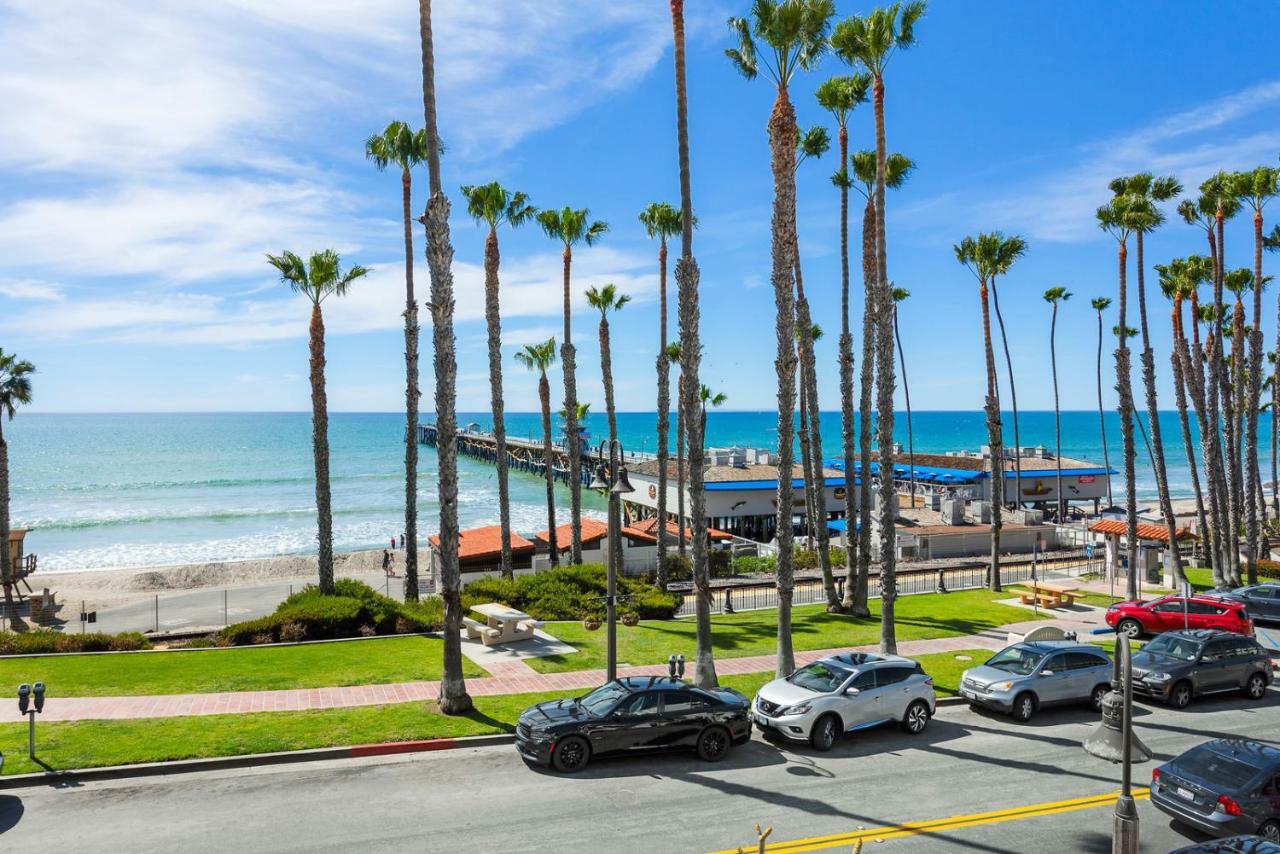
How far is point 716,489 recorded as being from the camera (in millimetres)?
54438

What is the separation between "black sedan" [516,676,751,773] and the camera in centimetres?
1467

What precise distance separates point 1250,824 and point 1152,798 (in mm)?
1375

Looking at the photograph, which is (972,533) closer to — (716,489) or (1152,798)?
(716,489)

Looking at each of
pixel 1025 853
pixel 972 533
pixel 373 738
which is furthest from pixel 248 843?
pixel 972 533

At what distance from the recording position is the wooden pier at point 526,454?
109806mm

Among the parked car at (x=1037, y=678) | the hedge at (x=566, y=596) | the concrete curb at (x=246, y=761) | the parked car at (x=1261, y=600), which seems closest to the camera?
the concrete curb at (x=246, y=761)

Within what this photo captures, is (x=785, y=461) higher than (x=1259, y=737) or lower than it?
higher

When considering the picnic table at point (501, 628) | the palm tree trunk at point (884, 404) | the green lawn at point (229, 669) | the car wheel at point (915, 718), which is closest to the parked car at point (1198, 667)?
the palm tree trunk at point (884, 404)

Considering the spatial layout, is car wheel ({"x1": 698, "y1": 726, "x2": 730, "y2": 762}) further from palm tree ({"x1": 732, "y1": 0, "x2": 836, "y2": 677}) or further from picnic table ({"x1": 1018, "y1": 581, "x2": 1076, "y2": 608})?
picnic table ({"x1": 1018, "y1": 581, "x2": 1076, "y2": 608})

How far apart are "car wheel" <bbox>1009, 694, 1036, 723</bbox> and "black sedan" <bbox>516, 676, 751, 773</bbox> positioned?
634 cm

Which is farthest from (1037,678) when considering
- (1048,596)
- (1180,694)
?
(1048,596)

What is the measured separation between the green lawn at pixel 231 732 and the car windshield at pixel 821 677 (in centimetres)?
590

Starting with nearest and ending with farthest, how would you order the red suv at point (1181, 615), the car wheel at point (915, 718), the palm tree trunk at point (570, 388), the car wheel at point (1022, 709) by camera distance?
the car wheel at point (915, 718) < the car wheel at point (1022, 709) < the red suv at point (1181, 615) < the palm tree trunk at point (570, 388)

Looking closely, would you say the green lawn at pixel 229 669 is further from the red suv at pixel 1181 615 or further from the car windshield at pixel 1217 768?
the red suv at pixel 1181 615
